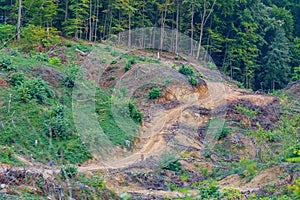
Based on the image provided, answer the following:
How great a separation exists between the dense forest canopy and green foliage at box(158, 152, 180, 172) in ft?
50.4

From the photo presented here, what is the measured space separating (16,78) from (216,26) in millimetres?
18847

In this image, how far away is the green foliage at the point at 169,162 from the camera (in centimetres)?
1694

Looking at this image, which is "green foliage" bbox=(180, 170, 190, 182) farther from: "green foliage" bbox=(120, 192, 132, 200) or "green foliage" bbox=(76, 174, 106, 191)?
"green foliage" bbox=(76, 174, 106, 191)

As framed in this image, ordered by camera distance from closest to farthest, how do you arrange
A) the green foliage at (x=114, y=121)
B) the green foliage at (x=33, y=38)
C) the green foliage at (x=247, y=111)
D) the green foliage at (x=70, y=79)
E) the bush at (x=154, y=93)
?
the green foliage at (x=114, y=121), the green foliage at (x=70, y=79), the green foliage at (x=247, y=111), the bush at (x=154, y=93), the green foliage at (x=33, y=38)

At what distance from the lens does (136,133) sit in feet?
63.4

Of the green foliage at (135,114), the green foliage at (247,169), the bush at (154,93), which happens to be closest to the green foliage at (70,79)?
the green foliage at (135,114)

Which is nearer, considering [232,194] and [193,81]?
[232,194]

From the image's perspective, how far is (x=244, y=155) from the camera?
1944cm

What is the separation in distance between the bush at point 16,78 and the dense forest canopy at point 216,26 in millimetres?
12238

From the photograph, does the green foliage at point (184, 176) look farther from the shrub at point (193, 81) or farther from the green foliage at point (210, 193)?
the shrub at point (193, 81)

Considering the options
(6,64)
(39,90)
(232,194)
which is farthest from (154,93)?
(232,194)

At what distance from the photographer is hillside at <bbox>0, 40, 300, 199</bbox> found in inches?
539

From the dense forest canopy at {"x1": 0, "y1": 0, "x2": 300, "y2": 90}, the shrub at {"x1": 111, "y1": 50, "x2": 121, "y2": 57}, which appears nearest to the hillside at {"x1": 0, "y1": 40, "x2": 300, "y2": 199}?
the shrub at {"x1": 111, "y1": 50, "x2": 121, "y2": 57}

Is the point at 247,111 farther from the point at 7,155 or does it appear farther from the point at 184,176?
the point at 7,155
